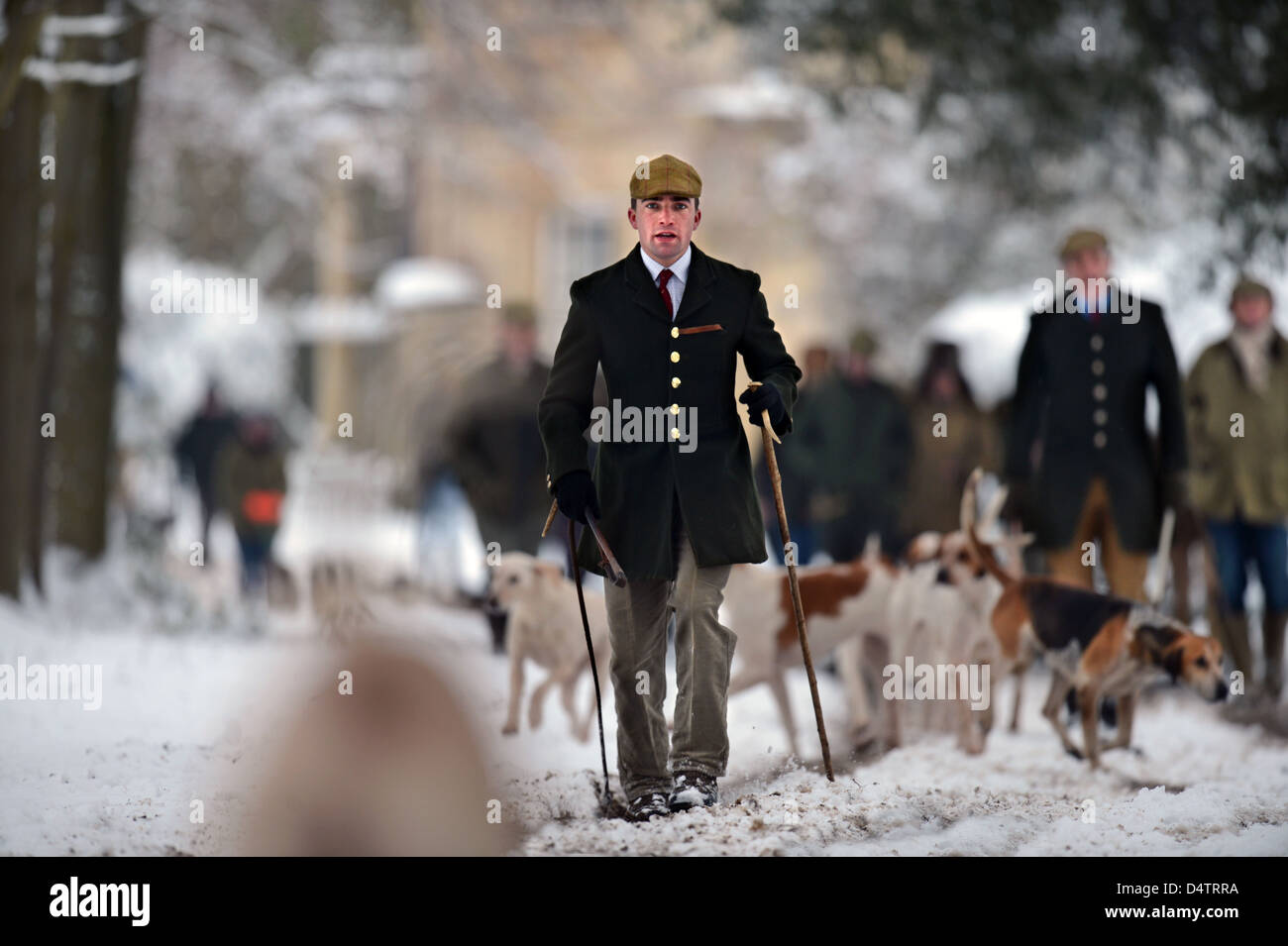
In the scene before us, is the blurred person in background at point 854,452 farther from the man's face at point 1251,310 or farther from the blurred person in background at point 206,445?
the blurred person in background at point 206,445

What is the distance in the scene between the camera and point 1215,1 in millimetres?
11930

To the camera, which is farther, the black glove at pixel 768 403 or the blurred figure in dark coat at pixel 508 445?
the blurred figure in dark coat at pixel 508 445

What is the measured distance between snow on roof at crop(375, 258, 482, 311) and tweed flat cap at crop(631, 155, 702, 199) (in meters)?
26.0

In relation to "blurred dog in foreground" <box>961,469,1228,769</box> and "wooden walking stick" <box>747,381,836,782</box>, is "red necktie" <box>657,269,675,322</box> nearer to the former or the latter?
"wooden walking stick" <box>747,381,836,782</box>

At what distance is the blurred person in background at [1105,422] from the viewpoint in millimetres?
8094

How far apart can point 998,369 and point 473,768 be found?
12225 millimetres

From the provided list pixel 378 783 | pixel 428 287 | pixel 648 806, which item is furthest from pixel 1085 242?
pixel 428 287

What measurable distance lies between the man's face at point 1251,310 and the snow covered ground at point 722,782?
6.78 feet

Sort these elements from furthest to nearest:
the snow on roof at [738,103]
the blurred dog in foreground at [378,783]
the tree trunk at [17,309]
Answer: the snow on roof at [738,103], the tree trunk at [17,309], the blurred dog in foreground at [378,783]

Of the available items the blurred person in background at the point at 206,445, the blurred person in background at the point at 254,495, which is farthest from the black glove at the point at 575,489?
the blurred person in background at the point at 206,445

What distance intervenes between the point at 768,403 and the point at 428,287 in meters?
26.7

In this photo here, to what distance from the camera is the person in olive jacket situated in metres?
5.60

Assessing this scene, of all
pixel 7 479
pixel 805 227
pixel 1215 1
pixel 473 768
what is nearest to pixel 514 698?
pixel 473 768
